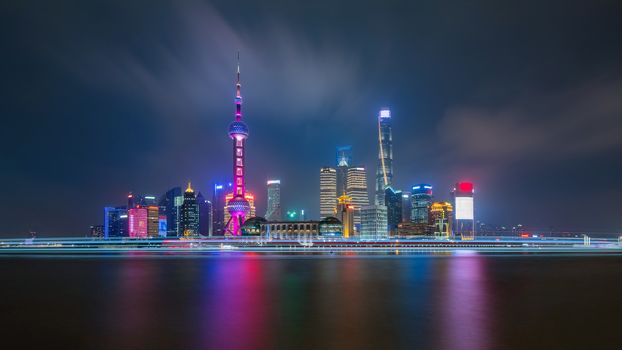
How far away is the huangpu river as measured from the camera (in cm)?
1941

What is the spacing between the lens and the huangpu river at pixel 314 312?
1941cm

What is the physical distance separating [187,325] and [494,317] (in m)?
17.5

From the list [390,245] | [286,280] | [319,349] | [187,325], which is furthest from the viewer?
[390,245]

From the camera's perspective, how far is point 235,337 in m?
20.0

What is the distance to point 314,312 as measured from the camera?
25984mm

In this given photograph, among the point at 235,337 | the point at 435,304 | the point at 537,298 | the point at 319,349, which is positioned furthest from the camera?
the point at 537,298

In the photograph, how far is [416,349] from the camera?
17953 millimetres

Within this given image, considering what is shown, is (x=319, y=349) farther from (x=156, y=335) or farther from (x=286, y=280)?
(x=286, y=280)

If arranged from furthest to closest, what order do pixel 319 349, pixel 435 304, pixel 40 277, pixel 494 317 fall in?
pixel 40 277 → pixel 435 304 → pixel 494 317 → pixel 319 349

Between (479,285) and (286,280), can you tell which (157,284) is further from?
(479,285)

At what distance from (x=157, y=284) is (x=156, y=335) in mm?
21599

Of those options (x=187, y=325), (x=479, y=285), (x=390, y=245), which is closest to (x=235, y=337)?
(x=187, y=325)

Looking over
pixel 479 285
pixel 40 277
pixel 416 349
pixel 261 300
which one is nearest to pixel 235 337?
pixel 416 349

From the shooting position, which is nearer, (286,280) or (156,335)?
(156,335)
